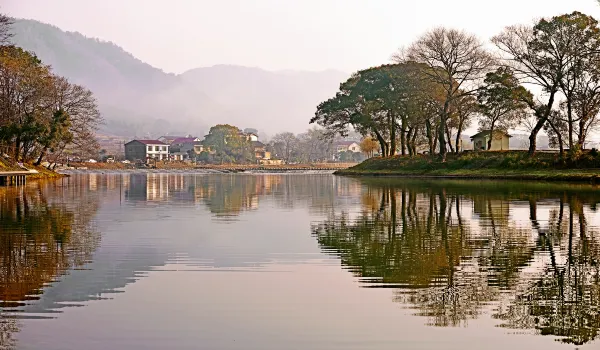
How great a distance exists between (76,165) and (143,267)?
108m

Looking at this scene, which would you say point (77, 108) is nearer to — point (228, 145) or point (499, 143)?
point (499, 143)

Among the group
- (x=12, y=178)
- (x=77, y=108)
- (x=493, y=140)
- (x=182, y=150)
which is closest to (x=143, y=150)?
(x=182, y=150)

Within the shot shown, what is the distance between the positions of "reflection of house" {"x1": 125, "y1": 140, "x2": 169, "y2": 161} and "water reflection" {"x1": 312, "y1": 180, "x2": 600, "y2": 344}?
481 ft

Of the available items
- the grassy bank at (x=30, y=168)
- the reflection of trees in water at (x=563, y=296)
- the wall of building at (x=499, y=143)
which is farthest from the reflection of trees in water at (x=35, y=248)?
the wall of building at (x=499, y=143)

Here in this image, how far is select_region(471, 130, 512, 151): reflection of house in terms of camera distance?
75.5 m

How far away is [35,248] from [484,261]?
9.56 metres

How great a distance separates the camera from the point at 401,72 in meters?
70.9

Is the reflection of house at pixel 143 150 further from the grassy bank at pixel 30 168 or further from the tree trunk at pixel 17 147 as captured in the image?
the tree trunk at pixel 17 147

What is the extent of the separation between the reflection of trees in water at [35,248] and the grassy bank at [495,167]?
3510 cm

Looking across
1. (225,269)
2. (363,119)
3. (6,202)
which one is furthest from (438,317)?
(363,119)

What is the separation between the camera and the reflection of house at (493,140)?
75481mm

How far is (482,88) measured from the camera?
60.5 metres

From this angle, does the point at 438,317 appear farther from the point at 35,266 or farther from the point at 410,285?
the point at 35,266

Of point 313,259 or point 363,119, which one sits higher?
point 363,119
